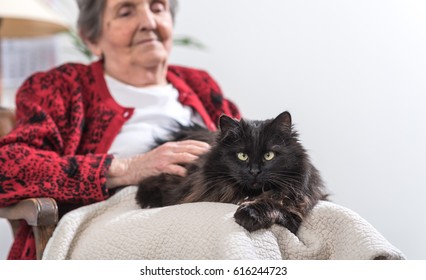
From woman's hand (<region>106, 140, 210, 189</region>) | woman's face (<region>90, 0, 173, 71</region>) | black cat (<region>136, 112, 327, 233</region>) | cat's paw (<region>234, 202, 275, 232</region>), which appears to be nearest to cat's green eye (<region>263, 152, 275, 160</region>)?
black cat (<region>136, 112, 327, 233</region>)

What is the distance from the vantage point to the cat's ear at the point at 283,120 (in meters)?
1.26

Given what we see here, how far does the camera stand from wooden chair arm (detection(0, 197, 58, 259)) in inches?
60.1

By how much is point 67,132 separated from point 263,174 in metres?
0.84

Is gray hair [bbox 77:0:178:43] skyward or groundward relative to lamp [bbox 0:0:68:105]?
skyward

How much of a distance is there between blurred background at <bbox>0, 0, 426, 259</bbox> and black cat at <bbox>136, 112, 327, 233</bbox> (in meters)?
0.08

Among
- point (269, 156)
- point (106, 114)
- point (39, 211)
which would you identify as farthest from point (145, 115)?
point (269, 156)

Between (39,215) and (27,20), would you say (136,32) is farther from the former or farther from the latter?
(27,20)

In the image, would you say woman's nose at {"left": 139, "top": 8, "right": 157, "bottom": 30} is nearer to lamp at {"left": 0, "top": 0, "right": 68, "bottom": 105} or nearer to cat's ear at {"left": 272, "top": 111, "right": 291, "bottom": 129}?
lamp at {"left": 0, "top": 0, "right": 68, "bottom": 105}

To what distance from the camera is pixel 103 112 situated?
1892 mm

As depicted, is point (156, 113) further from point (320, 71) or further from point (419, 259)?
point (419, 259)

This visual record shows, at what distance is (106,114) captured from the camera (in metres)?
1.88

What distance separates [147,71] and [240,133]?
806mm

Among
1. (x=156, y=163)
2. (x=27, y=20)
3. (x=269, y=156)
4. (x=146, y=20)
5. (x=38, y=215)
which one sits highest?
(x=146, y=20)
